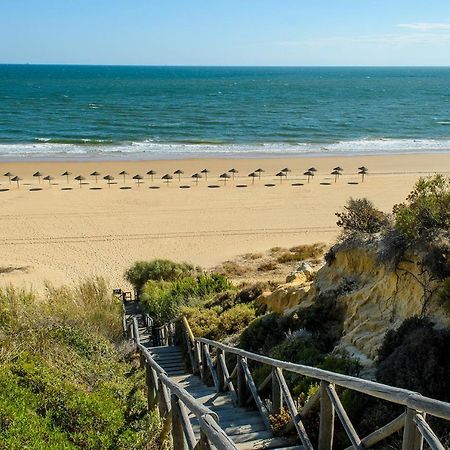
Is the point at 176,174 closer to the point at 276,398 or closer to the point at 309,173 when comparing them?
the point at 309,173

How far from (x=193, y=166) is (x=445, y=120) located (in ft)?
153

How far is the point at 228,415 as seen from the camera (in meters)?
6.55

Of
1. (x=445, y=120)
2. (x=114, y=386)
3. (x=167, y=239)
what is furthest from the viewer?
(x=445, y=120)

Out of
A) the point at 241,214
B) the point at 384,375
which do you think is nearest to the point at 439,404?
the point at 384,375

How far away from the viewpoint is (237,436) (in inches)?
216

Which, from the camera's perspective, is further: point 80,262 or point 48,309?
point 80,262

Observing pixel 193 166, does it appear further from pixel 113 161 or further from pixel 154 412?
pixel 154 412

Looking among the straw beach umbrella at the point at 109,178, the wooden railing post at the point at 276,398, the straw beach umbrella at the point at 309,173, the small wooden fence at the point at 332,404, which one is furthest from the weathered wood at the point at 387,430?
the straw beach umbrella at the point at 309,173

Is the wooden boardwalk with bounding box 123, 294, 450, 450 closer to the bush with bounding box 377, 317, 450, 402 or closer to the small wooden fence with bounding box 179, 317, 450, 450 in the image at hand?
the small wooden fence with bounding box 179, 317, 450, 450

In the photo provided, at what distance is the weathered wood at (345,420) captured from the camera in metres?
4.16

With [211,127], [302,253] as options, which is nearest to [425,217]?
[302,253]

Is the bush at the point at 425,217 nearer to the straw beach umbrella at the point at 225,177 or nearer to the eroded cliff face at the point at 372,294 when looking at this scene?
the eroded cliff face at the point at 372,294

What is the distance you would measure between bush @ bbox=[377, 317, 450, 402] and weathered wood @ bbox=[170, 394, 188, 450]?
2.41 meters

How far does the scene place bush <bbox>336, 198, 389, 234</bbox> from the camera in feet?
31.9
